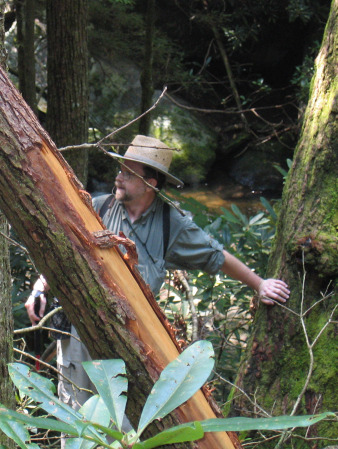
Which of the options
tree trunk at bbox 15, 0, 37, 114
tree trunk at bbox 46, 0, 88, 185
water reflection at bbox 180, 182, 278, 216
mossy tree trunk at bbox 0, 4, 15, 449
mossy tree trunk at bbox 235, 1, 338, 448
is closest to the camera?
mossy tree trunk at bbox 0, 4, 15, 449

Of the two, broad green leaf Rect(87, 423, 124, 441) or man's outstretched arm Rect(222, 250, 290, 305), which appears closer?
broad green leaf Rect(87, 423, 124, 441)

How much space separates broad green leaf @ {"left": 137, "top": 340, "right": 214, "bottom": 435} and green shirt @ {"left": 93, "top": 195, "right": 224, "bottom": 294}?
133cm

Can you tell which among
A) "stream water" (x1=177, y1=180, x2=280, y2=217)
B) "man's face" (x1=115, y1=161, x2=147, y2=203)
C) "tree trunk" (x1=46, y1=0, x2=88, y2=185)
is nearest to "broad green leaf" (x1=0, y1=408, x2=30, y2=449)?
"man's face" (x1=115, y1=161, x2=147, y2=203)

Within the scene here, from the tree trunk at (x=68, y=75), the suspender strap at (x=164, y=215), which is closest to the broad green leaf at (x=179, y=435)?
the suspender strap at (x=164, y=215)

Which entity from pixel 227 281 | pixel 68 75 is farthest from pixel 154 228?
pixel 68 75

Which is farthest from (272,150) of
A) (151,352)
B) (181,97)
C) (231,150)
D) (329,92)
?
(151,352)

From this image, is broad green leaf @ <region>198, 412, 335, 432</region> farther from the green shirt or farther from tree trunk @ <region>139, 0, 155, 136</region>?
tree trunk @ <region>139, 0, 155, 136</region>

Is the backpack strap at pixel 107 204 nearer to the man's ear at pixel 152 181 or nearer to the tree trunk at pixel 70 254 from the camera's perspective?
the man's ear at pixel 152 181

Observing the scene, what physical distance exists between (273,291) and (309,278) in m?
0.18

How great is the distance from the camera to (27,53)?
17.8 ft

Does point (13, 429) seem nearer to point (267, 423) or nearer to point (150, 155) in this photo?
point (267, 423)

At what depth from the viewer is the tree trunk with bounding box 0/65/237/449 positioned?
147 centimetres

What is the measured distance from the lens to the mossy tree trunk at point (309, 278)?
2.46 metres

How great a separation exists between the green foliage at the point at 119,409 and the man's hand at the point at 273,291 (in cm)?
121
